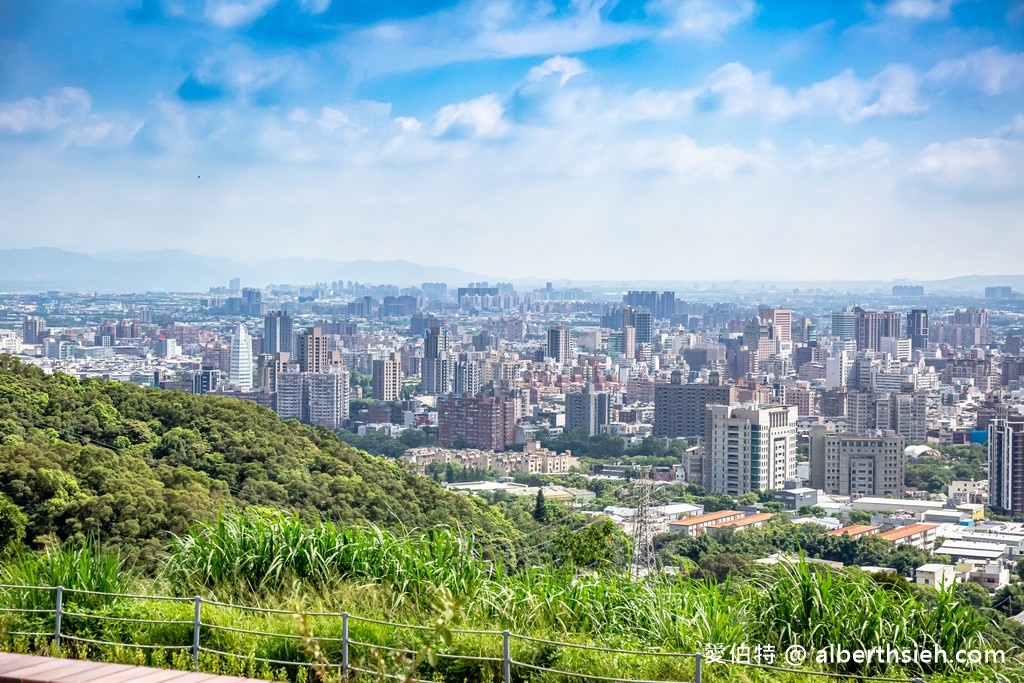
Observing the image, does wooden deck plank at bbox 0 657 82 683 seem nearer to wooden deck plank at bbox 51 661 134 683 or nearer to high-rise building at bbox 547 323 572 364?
wooden deck plank at bbox 51 661 134 683

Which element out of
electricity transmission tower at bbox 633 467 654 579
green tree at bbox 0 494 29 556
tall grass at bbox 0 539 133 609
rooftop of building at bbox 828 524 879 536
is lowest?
rooftop of building at bbox 828 524 879 536

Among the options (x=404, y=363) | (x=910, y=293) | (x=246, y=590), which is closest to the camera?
(x=246, y=590)

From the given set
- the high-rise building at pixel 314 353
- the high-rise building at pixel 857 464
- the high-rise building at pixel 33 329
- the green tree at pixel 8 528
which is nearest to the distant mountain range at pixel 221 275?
the high-rise building at pixel 33 329

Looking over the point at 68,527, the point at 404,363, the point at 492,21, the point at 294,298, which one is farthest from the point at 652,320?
the point at 68,527

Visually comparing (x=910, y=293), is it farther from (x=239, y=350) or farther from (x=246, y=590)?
(x=246, y=590)

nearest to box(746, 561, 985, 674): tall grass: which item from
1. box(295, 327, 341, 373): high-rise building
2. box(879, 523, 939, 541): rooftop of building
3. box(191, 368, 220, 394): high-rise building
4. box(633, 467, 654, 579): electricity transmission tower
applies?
box(633, 467, 654, 579): electricity transmission tower

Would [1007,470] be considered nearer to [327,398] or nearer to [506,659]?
[327,398]
